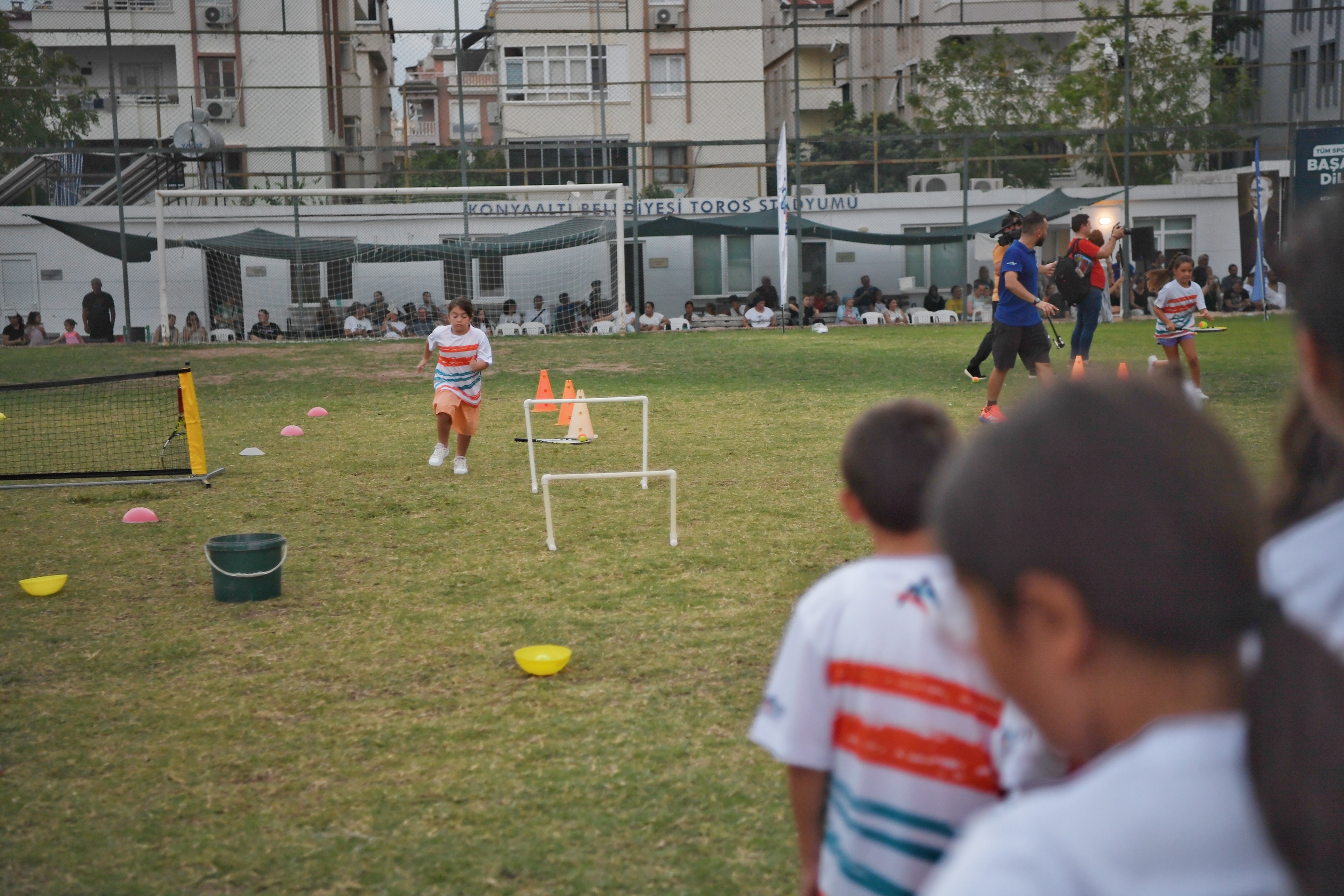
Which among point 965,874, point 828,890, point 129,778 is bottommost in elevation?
point 129,778

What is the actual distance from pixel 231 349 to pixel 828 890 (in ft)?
74.1

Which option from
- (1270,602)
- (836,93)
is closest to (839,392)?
(1270,602)

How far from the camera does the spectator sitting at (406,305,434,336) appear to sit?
25.6 m

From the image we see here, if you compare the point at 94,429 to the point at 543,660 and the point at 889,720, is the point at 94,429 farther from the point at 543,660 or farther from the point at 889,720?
the point at 889,720

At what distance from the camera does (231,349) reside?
22.8 metres

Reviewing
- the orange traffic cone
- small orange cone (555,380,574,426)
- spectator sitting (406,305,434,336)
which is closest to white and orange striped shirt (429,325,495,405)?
the orange traffic cone

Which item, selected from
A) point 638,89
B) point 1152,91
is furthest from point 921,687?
point 1152,91

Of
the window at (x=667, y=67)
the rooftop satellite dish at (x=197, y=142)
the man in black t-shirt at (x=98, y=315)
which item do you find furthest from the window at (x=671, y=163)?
the man in black t-shirt at (x=98, y=315)

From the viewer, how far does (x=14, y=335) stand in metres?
25.7

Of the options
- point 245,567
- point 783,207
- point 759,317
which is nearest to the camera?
point 245,567

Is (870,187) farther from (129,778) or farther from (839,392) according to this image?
(129,778)

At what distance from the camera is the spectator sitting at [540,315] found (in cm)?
2650

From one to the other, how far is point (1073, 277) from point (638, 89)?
76.4 ft

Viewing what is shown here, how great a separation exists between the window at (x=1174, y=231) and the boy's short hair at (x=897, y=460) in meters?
31.4
